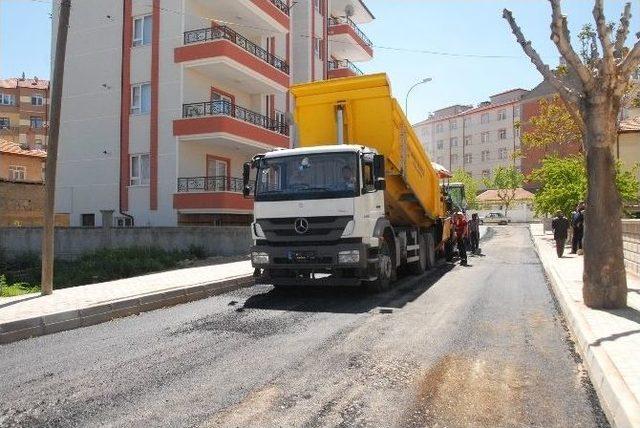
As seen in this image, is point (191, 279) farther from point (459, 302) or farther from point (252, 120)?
point (252, 120)

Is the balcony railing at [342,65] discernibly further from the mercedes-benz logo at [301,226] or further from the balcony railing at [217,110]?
the mercedes-benz logo at [301,226]

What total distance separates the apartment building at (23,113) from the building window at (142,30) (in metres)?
56.4

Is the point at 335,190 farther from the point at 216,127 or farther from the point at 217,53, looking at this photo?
the point at 217,53

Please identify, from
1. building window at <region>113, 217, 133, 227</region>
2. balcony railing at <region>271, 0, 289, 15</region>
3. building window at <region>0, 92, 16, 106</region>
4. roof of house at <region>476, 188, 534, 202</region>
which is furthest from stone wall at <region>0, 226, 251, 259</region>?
building window at <region>0, 92, 16, 106</region>

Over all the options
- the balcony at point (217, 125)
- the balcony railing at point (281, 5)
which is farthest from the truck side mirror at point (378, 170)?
the balcony railing at point (281, 5)

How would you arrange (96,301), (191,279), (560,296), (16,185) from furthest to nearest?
1. (16,185)
2. (191,279)
3. (560,296)
4. (96,301)

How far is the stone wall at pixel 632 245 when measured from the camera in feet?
39.0

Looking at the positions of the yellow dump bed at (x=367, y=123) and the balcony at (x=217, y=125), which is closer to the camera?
the yellow dump bed at (x=367, y=123)

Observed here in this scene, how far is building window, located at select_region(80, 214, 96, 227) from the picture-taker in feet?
82.9

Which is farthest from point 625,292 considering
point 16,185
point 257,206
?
point 16,185

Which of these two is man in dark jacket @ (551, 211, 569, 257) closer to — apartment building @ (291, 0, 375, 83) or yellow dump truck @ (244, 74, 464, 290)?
yellow dump truck @ (244, 74, 464, 290)

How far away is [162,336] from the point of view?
7055 mm

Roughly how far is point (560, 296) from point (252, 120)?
18.9 m

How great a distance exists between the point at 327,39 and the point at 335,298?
27411mm
